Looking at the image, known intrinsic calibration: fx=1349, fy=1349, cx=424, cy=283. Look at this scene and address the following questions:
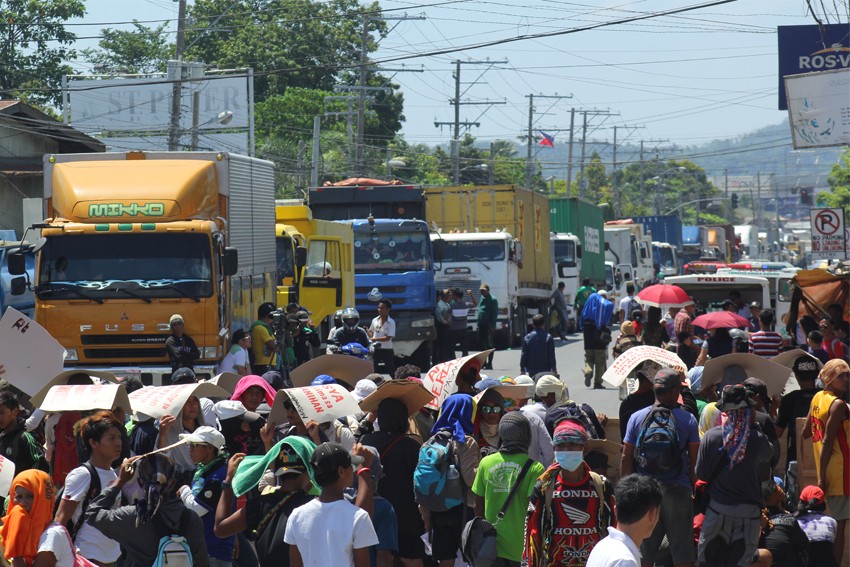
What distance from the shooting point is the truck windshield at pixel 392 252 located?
90.8 ft

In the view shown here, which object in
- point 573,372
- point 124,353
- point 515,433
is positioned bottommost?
point 573,372

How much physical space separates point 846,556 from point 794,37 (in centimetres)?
1702

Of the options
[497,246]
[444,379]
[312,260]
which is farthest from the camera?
[497,246]

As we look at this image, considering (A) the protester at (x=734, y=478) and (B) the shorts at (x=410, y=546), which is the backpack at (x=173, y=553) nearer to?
(B) the shorts at (x=410, y=546)

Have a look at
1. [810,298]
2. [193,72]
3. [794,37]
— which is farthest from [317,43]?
[810,298]

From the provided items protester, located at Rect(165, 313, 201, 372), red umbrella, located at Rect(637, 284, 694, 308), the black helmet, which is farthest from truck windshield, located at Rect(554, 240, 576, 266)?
protester, located at Rect(165, 313, 201, 372)

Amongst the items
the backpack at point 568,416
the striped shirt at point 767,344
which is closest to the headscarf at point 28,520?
the backpack at point 568,416

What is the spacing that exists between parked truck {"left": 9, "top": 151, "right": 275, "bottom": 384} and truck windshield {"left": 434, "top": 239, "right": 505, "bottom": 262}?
14803 mm

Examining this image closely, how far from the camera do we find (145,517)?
6.54 m

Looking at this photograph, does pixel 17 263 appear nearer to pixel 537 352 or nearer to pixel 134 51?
pixel 537 352

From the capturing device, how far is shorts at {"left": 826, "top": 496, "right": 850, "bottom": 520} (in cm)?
945

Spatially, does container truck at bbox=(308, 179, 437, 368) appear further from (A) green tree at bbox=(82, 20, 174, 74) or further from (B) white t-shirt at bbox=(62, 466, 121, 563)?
(A) green tree at bbox=(82, 20, 174, 74)

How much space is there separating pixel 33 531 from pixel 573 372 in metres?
21.0

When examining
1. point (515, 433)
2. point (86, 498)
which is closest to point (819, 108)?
point (515, 433)
